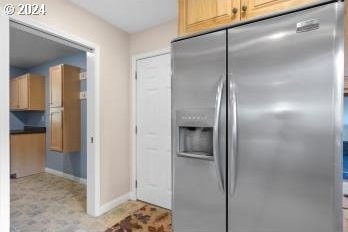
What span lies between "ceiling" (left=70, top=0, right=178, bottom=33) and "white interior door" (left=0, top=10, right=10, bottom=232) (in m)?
0.85

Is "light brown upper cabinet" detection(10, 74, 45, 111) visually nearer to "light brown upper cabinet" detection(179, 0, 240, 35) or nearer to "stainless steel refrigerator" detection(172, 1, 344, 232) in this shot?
"light brown upper cabinet" detection(179, 0, 240, 35)

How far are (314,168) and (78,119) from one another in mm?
3719

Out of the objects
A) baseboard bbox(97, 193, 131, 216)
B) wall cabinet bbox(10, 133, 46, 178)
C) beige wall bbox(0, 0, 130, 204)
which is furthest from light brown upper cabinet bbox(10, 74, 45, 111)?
baseboard bbox(97, 193, 131, 216)

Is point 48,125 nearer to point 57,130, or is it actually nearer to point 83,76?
point 57,130

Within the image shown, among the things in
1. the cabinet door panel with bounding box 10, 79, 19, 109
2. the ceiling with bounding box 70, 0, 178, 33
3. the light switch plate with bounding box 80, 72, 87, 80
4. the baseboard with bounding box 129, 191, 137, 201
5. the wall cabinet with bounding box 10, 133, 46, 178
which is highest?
the ceiling with bounding box 70, 0, 178, 33

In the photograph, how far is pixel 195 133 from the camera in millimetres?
1373

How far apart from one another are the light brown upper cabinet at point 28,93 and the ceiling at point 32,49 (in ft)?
1.23

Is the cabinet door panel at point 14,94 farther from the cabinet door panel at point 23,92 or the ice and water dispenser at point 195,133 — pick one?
the ice and water dispenser at point 195,133

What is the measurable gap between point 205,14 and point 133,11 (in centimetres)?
125

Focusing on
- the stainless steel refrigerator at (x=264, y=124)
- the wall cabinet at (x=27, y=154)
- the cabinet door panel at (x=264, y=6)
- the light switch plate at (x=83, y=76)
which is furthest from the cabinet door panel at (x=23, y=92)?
the cabinet door panel at (x=264, y=6)

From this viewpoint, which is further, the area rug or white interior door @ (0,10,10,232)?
the area rug

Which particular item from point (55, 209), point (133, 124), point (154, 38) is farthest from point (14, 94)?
point (154, 38)

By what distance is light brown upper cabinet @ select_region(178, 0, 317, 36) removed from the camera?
1196 mm

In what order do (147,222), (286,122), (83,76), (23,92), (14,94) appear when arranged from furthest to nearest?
1. (14,94)
2. (23,92)
3. (83,76)
4. (147,222)
5. (286,122)
